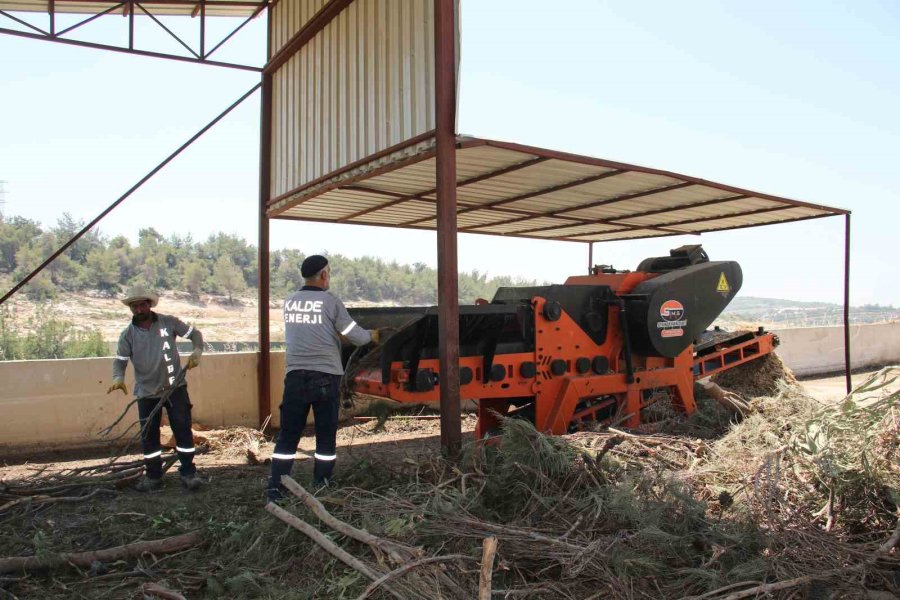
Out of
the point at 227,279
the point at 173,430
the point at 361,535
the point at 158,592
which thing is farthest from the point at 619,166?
the point at 227,279

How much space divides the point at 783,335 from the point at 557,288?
9.32 metres

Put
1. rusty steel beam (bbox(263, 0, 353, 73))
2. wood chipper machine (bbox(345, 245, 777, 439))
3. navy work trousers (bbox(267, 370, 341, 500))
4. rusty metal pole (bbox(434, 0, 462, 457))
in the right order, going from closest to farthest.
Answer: navy work trousers (bbox(267, 370, 341, 500)) < rusty metal pole (bbox(434, 0, 462, 457)) < wood chipper machine (bbox(345, 245, 777, 439)) < rusty steel beam (bbox(263, 0, 353, 73))

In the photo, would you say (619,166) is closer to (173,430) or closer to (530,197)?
(530,197)

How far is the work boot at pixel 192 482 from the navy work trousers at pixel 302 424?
140 cm

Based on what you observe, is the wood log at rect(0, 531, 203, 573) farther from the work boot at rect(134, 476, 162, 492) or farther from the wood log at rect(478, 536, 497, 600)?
the wood log at rect(478, 536, 497, 600)

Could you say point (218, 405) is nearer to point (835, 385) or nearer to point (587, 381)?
point (587, 381)

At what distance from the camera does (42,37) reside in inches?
326

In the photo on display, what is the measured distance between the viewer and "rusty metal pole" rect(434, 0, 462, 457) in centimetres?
565

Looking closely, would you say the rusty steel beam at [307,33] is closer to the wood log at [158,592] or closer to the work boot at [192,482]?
the work boot at [192,482]

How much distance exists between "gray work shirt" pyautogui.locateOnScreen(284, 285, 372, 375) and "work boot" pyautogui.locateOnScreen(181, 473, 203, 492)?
1823 millimetres

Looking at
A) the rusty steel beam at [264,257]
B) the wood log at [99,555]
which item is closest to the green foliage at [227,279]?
the rusty steel beam at [264,257]

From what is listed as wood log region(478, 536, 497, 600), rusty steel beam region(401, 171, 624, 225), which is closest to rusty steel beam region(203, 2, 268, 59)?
rusty steel beam region(401, 171, 624, 225)

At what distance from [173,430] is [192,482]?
54 cm

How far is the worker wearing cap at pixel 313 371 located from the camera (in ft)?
17.4
